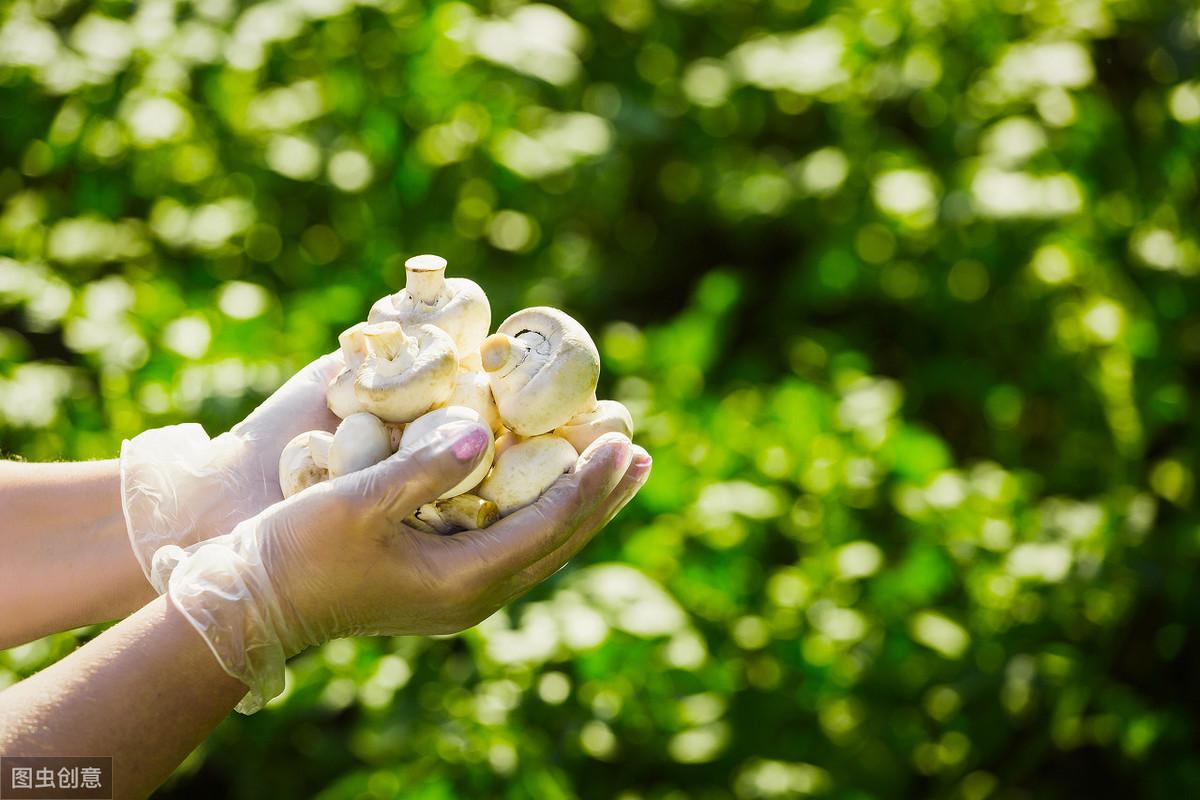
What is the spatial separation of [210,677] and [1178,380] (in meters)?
2.00

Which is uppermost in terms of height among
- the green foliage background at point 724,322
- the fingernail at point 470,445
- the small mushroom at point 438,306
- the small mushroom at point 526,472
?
the small mushroom at point 438,306

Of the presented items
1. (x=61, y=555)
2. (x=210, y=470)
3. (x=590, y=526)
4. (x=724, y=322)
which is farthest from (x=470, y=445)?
(x=724, y=322)

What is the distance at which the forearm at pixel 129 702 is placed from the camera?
116 cm

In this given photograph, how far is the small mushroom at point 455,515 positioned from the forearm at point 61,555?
45cm

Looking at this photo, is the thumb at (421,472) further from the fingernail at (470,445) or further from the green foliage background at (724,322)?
the green foliage background at (724,322)

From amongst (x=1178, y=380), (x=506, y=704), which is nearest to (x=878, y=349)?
(x=1178, y=380)

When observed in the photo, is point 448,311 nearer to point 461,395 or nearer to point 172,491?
point 461,395

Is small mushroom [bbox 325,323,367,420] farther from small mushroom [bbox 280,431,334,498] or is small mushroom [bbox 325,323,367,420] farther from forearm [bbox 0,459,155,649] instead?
forearm [bbox 0,459,155,649]

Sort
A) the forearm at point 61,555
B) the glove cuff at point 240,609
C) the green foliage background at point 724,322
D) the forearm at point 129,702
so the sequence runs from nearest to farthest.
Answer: the forearm at point 129,702 → the glove cuff at point 240,609 → the forearm at point 61,555 → the green foliage background at point 724,322

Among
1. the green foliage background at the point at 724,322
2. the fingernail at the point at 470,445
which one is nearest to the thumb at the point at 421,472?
the fingernail at the point at 470,445

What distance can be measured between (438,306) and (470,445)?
24cm

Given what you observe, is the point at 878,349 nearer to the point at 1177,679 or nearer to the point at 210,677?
the point at 1177,679

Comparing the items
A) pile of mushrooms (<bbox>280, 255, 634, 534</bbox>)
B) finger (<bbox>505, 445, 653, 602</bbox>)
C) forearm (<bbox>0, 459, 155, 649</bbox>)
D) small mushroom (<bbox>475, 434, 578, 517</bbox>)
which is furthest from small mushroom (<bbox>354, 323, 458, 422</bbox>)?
forearm (<bbox>0, 459, 155, 649</bbox>)

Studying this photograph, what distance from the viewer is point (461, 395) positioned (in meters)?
1.38
